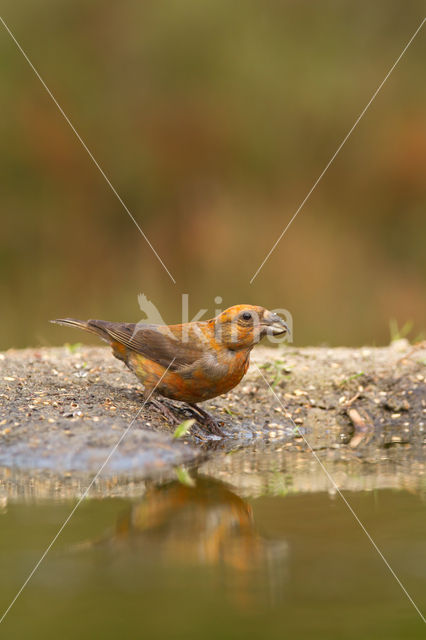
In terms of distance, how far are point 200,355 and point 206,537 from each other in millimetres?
1893

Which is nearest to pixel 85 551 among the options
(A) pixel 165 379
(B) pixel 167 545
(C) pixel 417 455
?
(B) pixel 167 545

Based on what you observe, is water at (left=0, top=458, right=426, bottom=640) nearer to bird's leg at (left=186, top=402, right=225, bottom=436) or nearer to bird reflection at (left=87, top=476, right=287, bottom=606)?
bird reflection at (left=87, top=476, right=287, bottom=606)

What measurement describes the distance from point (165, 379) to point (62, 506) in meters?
1.55

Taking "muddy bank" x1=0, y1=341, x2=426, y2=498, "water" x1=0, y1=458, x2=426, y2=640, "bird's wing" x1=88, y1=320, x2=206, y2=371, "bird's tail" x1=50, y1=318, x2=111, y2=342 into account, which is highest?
"bird's tail" x1=50, y1=318, x2=111, y2=342

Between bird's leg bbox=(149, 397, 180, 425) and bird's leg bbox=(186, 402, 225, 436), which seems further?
bird's leg bbox=(186, 402, 225, 436)

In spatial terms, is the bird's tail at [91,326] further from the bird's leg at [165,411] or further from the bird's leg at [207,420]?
the bird's leg at [207,420]

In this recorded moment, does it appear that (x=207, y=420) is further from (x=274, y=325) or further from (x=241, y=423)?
(x=274, y=325)

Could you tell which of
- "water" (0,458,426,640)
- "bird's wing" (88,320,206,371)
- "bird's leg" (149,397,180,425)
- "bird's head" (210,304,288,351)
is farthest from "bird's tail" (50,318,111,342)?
"water" (0,458,426,640)

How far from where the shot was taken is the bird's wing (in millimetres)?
5340

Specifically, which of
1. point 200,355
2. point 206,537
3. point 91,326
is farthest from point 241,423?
point 206,537

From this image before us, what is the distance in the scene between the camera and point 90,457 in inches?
180

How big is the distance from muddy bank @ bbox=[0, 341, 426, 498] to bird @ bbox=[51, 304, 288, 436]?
0.62ft

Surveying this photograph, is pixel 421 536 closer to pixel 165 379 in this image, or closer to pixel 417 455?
pixel 417 455

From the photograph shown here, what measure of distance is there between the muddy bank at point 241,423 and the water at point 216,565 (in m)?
0.33
